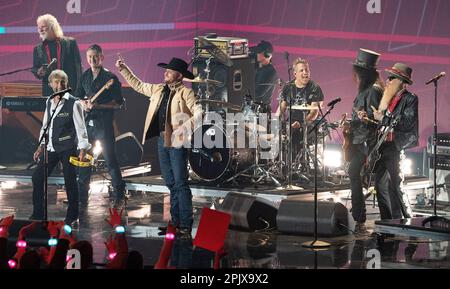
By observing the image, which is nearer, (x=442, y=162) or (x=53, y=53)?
(x=442, y=162)

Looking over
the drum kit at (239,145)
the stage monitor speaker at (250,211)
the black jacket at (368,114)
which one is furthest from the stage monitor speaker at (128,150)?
the black jacket at (368,114)

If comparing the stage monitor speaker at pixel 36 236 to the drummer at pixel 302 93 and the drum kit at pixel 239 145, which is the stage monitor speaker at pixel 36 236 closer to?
the drum kit at pixel 239 145

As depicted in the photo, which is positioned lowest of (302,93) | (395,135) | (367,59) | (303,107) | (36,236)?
(36,236)

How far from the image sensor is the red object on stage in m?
7.62

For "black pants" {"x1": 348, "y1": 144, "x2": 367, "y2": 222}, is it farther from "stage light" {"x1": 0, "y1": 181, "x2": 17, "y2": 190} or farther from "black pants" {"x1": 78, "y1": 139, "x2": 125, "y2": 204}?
"stage light" {"x1": 0, "y1": 181, "x2": 17, "y2": 190}

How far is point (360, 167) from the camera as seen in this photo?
12.8 meters

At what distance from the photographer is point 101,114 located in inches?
578

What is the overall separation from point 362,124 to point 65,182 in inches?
142

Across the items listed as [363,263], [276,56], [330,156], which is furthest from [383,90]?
[276,56]

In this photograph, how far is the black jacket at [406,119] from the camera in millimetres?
12133

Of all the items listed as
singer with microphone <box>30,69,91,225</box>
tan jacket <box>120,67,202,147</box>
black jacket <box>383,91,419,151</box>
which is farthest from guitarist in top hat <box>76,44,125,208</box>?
black jacket <box>383,91,419,151</box>

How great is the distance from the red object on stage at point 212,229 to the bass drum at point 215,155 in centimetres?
659

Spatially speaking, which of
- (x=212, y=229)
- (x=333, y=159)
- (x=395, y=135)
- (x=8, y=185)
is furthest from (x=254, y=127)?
(x=212, y=229)

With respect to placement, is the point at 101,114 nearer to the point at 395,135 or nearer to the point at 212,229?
the point at 395,135
